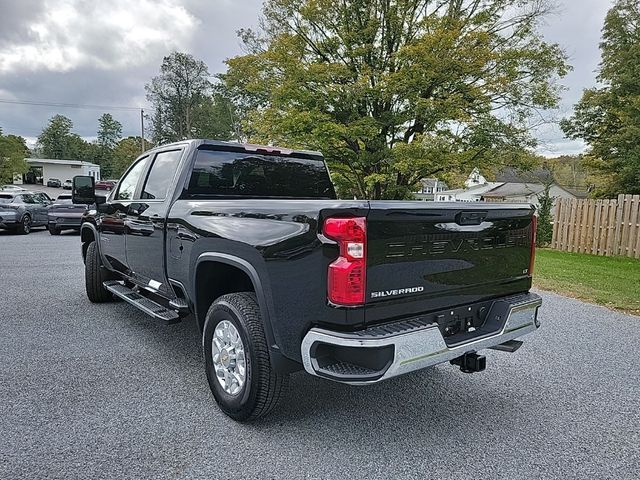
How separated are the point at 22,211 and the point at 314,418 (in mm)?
15905

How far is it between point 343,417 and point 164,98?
46181 millimetres

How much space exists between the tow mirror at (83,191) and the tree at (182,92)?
39133 millimetres

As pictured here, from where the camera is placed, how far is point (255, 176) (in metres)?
4.27

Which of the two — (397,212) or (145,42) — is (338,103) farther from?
(145,42)

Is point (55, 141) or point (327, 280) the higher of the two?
point (55, 141)

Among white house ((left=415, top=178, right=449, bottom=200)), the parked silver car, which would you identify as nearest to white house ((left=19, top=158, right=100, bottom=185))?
white house ((left=415, top=178, right=449, bottom=200))

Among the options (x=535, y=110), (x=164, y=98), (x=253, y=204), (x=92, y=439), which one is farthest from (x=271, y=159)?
(x=164, y=98)

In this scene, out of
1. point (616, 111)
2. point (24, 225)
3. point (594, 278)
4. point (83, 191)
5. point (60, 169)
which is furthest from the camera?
point (60, 169)

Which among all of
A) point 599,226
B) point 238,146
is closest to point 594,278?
point 599,226

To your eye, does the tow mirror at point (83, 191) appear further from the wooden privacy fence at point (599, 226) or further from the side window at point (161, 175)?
the wooden privacy fence at point (599, 226)

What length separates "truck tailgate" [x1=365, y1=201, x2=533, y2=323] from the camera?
7.64 feet

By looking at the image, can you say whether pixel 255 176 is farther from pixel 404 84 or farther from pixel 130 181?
pixel 404 84

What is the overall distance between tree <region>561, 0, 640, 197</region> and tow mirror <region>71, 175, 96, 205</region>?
19.0 metres

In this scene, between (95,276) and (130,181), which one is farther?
(95,276)
